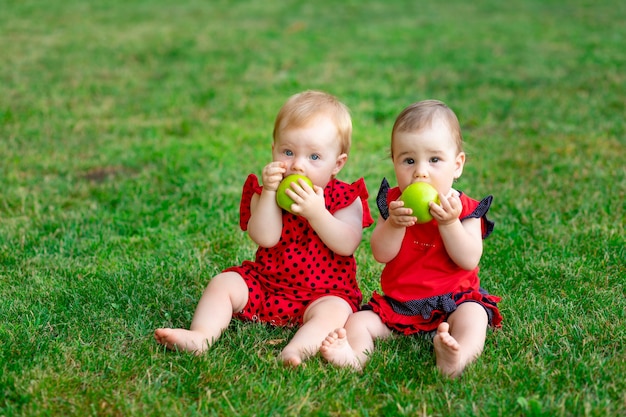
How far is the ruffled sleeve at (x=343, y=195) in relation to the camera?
3.29 metres

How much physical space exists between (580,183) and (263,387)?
3.29 meters

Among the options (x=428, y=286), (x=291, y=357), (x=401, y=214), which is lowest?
(x=291, y=357)

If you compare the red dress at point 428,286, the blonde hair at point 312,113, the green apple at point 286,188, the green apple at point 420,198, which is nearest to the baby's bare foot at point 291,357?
the red dress at point 428,286

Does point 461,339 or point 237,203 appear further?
point 237,203

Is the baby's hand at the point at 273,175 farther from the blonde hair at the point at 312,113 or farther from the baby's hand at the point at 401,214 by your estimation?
the baby's hand at the point at 401,214

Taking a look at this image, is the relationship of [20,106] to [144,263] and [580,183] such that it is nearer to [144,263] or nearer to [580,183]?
[144,263]

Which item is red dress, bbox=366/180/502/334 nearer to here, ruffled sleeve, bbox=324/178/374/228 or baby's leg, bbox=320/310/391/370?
baby's leg, bbox=320/310/391/370

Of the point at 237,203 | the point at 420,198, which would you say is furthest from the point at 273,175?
the point at 237,203

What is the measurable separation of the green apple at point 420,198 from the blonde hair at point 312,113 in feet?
1.44

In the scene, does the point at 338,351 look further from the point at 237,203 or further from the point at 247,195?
the point at 237,203

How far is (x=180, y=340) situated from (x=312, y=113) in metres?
1.06

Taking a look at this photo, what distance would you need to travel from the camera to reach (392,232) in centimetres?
310

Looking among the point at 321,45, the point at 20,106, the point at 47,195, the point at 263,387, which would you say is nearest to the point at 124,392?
the point at 263,387

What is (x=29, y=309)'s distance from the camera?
336 cm
